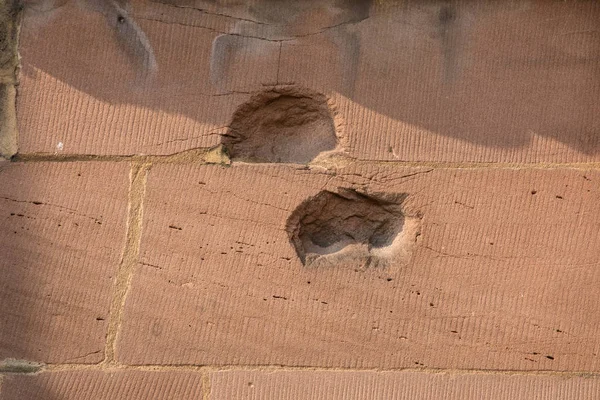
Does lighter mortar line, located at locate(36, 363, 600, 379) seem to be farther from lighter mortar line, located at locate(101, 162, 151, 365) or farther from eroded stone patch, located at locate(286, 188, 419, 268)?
eroded stone patch, located at locate(286, 188, 419, 268)

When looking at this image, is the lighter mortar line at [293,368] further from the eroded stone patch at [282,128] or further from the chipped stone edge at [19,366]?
the eroded stone patch at [282,128]

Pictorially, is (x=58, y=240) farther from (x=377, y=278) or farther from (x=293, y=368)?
(x=377, y=278)

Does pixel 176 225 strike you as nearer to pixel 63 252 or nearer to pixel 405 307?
pixel 63 252

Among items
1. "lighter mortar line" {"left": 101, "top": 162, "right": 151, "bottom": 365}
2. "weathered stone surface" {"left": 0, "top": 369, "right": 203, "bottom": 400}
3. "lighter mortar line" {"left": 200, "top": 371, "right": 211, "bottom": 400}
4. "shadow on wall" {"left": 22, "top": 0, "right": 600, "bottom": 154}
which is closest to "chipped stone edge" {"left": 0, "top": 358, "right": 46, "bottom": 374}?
"weathered stone surface" {"left": 0, "top": 369, "right": 203, "bottom": 400}

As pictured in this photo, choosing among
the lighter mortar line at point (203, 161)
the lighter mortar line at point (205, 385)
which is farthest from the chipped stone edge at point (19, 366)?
the lighter mortar line at point (203, 161)

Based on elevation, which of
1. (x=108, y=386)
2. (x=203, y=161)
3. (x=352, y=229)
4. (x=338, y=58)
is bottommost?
(x=108, y=386)

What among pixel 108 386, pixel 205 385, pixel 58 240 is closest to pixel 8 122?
pixel 58 240

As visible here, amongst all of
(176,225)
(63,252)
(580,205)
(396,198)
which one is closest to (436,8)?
(396,198)
